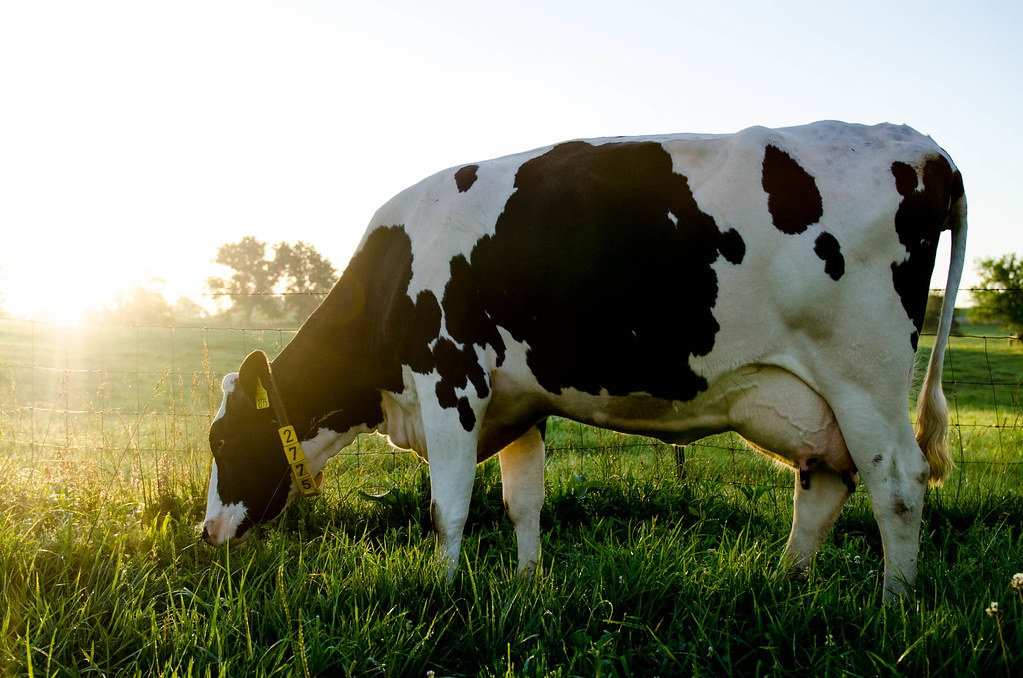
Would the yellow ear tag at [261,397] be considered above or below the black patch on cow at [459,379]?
below

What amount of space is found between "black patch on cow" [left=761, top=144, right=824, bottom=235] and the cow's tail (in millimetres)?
745

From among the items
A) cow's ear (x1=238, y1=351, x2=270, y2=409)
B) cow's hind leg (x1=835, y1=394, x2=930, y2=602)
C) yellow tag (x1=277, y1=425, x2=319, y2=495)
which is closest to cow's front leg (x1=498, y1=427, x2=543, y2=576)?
yellow tag (x1=277, y1=425, x2=319, y2=495)

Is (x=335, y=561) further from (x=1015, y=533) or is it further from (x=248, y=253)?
(x=248, y=253)

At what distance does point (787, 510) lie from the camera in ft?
15.3

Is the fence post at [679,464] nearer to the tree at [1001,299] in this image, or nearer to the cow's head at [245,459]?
the cow's head at [245,459]

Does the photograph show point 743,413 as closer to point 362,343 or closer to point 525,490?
point 525,490

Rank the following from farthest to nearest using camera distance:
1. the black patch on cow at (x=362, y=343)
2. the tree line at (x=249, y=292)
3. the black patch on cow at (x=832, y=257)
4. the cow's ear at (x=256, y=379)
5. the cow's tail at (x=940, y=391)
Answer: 1. the tree line at (x=249, y=292)
2. the cow's ear at (x=256, y=379)
3. the black patch on cow at (x=362, y=343)
4. the cow's tail at (x=940, y=391)
5. the black patch on cow at (x=832, y=257)

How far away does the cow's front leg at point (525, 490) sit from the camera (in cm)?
415

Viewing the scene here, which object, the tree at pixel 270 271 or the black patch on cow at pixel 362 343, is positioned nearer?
the black patch on cow at pixel 362 343

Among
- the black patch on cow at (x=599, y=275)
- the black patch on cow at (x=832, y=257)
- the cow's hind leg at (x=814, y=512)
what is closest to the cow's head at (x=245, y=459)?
the black patch on cow at (x=599, y=275)

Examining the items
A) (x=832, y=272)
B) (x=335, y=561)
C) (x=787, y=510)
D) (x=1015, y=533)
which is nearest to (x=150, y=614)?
(x=335, y=561)

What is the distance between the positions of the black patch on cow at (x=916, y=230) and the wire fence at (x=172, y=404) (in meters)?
2.32

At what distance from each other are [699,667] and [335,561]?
5.62ft

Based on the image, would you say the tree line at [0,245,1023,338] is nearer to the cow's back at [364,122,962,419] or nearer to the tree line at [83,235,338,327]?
the tree line at [83,235,338,327]
